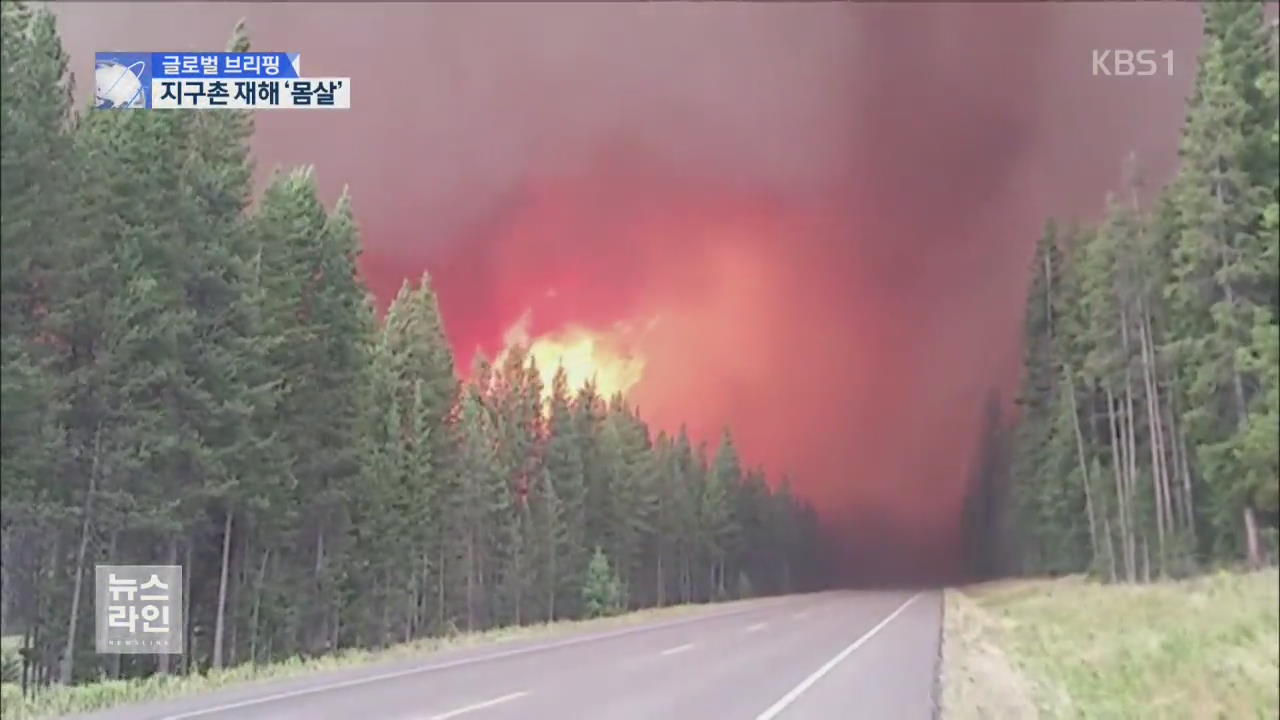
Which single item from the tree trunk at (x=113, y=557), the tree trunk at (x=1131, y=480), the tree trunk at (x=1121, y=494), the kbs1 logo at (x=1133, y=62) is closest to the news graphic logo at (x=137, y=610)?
the tree trunk at (x=113, y=557)

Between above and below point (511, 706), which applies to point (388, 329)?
above

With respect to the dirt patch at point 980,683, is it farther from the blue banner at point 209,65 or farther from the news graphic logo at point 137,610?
the blue banner at point 209,65

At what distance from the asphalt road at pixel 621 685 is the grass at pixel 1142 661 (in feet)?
3.39

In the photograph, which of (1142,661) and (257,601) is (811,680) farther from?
(257,601)

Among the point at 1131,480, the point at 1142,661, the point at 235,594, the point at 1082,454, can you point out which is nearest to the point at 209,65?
the point at 1142,661

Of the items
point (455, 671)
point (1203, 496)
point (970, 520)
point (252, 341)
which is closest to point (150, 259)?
point (252, 341)

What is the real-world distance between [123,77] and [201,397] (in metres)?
10.7

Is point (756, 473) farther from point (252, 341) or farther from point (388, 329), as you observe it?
point (252, 341)

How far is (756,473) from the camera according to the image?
117 metres

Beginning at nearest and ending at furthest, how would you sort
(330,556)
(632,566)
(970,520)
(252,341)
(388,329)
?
1. (252,341)
2. (330,556)
3. (388,329)
4. (632,566)
5. (970,520)

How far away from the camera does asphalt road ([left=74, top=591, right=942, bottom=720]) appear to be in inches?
540

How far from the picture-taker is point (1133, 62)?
15617mm

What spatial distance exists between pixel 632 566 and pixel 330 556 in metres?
46.7

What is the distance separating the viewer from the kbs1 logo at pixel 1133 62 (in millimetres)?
15594
